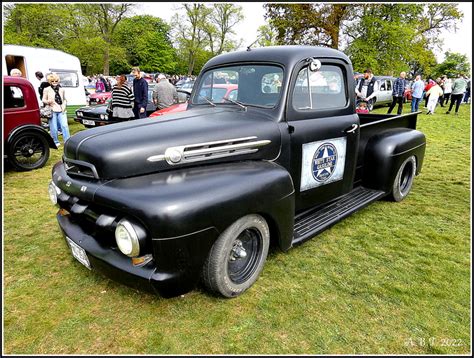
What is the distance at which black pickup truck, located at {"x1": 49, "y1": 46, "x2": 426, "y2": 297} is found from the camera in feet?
7.19

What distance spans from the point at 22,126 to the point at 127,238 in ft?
18.8

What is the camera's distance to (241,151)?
2.81 metres

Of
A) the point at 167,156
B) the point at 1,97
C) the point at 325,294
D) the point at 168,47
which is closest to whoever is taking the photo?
the point at 167,156

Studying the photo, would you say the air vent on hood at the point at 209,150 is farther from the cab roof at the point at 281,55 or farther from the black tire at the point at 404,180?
the black tire at the point at 404,180

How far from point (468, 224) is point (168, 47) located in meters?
57.9

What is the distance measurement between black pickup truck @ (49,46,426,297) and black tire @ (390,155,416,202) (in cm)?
88

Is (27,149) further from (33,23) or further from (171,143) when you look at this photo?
(33,23)

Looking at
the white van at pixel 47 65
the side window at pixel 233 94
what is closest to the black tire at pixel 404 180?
the side window at pixel 233 94

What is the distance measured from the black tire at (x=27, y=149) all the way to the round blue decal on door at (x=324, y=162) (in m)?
5.85

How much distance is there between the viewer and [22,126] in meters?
6.45

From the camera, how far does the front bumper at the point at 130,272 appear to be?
2160 millimetres

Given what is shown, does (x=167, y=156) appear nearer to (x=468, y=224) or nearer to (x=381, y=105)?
(x=468, y=224)

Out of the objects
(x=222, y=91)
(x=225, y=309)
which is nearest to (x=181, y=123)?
(x=222, y=91)

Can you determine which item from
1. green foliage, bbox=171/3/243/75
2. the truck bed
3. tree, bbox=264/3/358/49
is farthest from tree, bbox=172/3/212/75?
the truck bed
